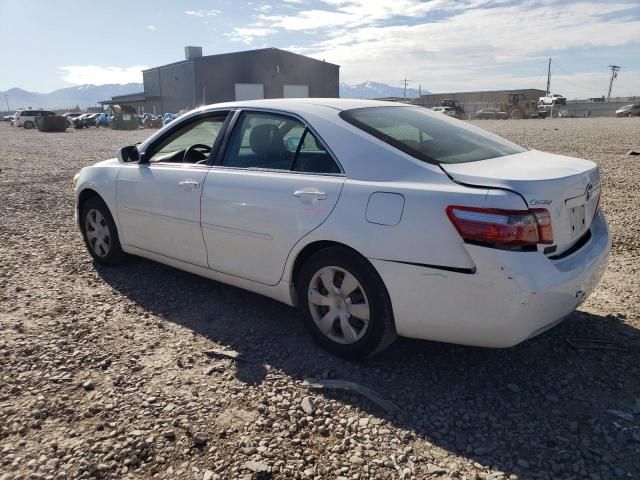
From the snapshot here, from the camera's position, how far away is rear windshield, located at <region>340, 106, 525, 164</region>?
3.02 meters

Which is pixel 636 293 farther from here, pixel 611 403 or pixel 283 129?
pixel 283 129

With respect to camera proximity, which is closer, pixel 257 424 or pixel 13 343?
pixel 257 424

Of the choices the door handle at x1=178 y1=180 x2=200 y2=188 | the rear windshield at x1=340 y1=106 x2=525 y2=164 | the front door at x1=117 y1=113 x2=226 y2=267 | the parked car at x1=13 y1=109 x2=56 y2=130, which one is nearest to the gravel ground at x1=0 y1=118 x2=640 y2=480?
the front door at x1=117 y1=113 x2=226 y2=267

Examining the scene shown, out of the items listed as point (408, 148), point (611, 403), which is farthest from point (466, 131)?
point (611, 403)

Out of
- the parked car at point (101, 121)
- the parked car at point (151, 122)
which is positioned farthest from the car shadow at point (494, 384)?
the parked car at point (101, 121)

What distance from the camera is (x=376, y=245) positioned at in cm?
279

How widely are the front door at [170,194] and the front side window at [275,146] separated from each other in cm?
26

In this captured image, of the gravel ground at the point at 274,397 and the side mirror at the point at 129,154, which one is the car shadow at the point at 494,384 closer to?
the gravel ground at the point at 274,397

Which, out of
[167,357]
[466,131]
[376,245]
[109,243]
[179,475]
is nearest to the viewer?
[179,475]

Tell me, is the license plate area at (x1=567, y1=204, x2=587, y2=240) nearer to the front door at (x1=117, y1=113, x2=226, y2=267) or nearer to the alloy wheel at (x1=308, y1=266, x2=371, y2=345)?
the alloy wheel at (x1=308, y1=266, x2=371, y2=345)

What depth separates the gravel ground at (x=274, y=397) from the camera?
235cm

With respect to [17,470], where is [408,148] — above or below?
above

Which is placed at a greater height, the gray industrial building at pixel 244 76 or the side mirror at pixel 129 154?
the gray industrial building at pixel 244 76

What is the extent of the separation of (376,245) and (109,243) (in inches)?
120
